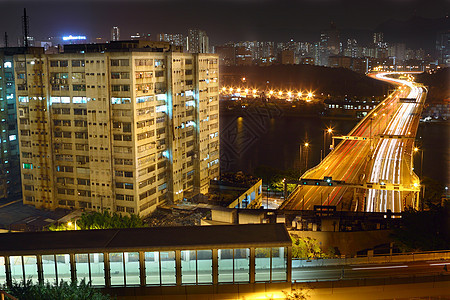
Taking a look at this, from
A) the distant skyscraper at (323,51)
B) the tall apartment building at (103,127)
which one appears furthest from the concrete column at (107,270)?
the distant skyscraper at (323,51)

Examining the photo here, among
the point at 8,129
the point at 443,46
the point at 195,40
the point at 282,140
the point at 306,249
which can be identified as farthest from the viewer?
the point at 443,46

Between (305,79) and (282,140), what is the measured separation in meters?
28.4

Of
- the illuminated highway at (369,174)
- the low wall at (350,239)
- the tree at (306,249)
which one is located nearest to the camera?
the tree at (306,249)

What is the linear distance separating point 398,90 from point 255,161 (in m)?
25.0

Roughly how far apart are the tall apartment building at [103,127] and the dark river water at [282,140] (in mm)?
7420

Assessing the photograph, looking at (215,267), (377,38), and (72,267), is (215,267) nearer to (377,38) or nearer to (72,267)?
(72,267)

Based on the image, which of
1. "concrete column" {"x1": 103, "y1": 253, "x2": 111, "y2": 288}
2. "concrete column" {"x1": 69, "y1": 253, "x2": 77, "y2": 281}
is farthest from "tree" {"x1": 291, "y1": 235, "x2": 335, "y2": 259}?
"concrete column" {"x1": 69, "y1": 253, "x2": 77, "y2": 281}

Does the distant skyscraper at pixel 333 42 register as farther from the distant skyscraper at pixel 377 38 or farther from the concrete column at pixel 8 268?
the concrete column at pixel 8 268

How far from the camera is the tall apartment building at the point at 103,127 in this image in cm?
1100

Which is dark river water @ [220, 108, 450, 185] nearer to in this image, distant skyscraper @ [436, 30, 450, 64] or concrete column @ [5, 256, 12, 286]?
concrete column @ [5, 256, 12, 286]

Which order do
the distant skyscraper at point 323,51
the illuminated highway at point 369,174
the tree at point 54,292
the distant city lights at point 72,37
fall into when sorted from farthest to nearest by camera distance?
1. the distant skyscraper at point 323,51
2. the distant city lights at point 72,37
3. the illuminated highway at point 369,174
4. the tree at point 54,292

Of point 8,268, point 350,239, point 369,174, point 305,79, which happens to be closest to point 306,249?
point 350,239

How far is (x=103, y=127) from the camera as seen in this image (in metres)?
11.1

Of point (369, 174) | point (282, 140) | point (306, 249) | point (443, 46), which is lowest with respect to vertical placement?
point (282, 140)
